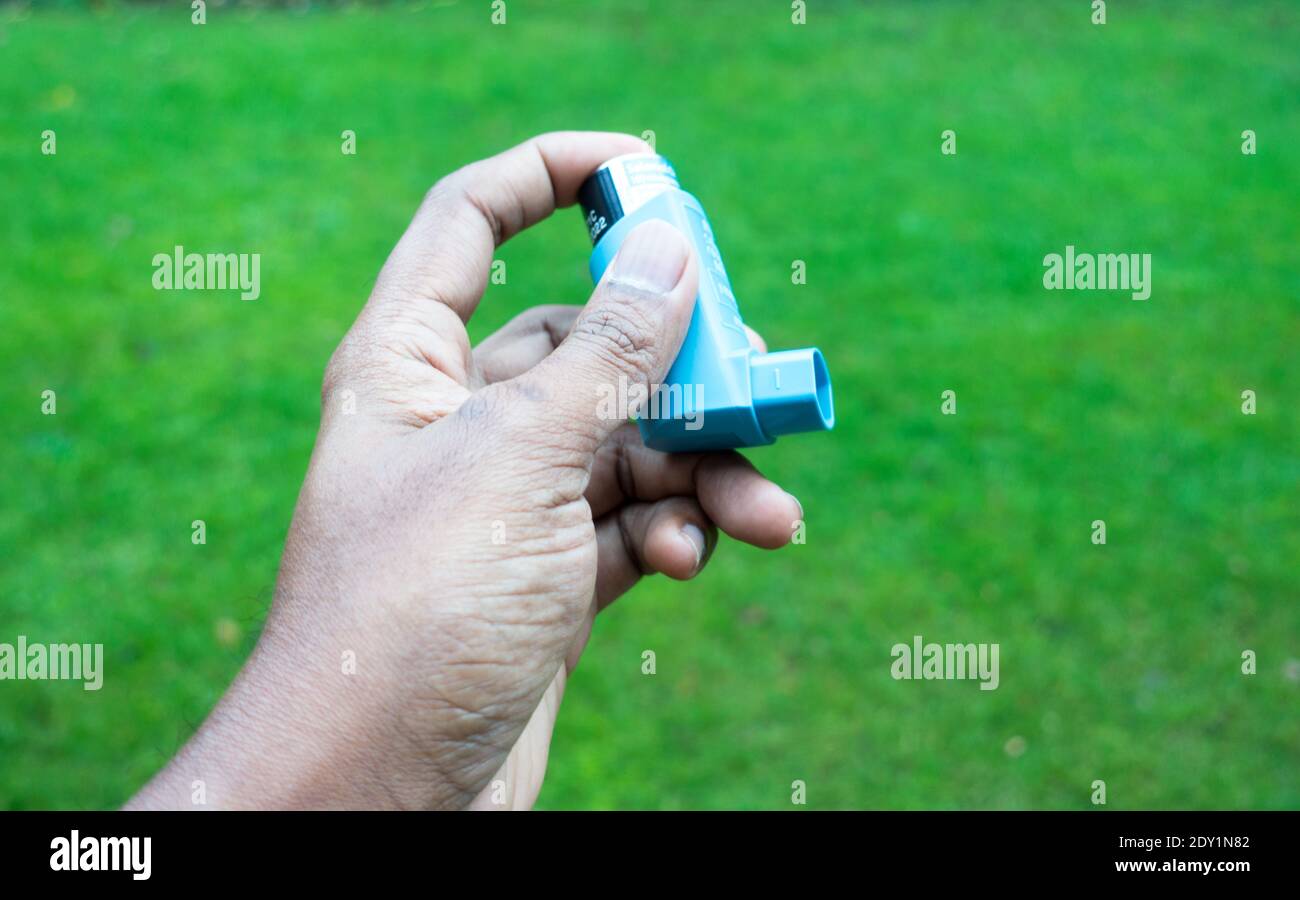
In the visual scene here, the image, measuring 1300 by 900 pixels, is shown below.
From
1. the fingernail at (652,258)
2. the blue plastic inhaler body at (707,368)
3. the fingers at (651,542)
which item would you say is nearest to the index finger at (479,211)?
the blue plastic inhaler body at (707,368)

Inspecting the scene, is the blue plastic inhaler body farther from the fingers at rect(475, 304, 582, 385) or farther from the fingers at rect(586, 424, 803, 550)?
the fingers at rect(475, 304, 582, 385)

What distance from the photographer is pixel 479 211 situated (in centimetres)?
218

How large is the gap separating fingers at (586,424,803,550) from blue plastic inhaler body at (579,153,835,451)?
9cm

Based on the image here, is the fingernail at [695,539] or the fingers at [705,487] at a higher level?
the fingers at [705,487]

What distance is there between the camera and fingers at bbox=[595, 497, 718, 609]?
2.13 metres

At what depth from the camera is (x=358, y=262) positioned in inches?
220

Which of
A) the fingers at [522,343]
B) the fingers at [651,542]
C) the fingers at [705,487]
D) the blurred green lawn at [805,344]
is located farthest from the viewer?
the blurred green lawn at [805,344]

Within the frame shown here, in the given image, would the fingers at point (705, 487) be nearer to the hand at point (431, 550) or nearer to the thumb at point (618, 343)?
the hand at point (431, 550)

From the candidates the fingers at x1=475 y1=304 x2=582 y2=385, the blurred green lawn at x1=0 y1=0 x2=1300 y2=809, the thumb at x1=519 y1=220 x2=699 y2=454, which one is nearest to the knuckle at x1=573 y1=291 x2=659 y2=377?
the thumb at x1=519 y1=220 x2=699 y2=454

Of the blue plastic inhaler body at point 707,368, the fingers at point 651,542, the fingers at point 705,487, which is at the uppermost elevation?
the blue plastic inhaler body at point 707,368

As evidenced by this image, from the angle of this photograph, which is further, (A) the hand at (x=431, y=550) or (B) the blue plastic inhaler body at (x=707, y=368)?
(B) the blue plastic inhaler body at (x=707, y=368)

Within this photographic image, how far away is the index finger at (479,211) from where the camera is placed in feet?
6.73

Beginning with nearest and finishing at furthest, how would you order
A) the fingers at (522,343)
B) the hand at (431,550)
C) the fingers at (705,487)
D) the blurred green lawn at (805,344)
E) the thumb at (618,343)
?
1. the hand at (431,550)
2. the thumb at (618,343)
3. the fingers at (705,487)
4. the fingers at (522,343)
5. the blurred green lawn at (805,344)
